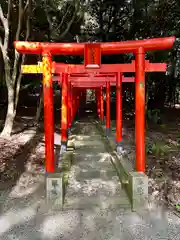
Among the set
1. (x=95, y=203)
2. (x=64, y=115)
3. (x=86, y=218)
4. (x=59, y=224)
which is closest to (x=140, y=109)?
(x=95, y=203)

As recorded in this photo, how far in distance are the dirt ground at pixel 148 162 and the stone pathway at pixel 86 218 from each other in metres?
0.60

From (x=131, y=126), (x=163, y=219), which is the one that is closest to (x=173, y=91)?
(x=131, y=126)

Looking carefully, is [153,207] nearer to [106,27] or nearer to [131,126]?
[131,126]

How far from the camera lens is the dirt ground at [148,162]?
4.44m

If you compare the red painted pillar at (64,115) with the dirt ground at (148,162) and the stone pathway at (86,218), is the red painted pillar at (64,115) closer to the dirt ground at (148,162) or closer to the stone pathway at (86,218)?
the dirt ground at (148,162)

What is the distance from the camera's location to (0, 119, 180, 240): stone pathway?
10.4 feet

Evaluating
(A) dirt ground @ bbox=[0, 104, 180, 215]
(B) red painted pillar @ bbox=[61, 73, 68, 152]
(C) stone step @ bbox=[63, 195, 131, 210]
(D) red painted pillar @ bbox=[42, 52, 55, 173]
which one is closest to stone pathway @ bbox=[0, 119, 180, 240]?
(C) stone step @ bbox=[63, 195, 131, 210]

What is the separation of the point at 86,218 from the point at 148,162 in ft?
9.11

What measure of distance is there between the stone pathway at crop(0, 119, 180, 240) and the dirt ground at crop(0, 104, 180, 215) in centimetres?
60

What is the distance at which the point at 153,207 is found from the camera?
3869 mm

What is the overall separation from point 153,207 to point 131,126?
24.7ft

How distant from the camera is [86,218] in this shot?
3537mm

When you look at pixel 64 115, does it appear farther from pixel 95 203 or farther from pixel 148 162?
pixel 95 203

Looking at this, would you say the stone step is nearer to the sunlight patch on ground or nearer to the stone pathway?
the stone pathway
